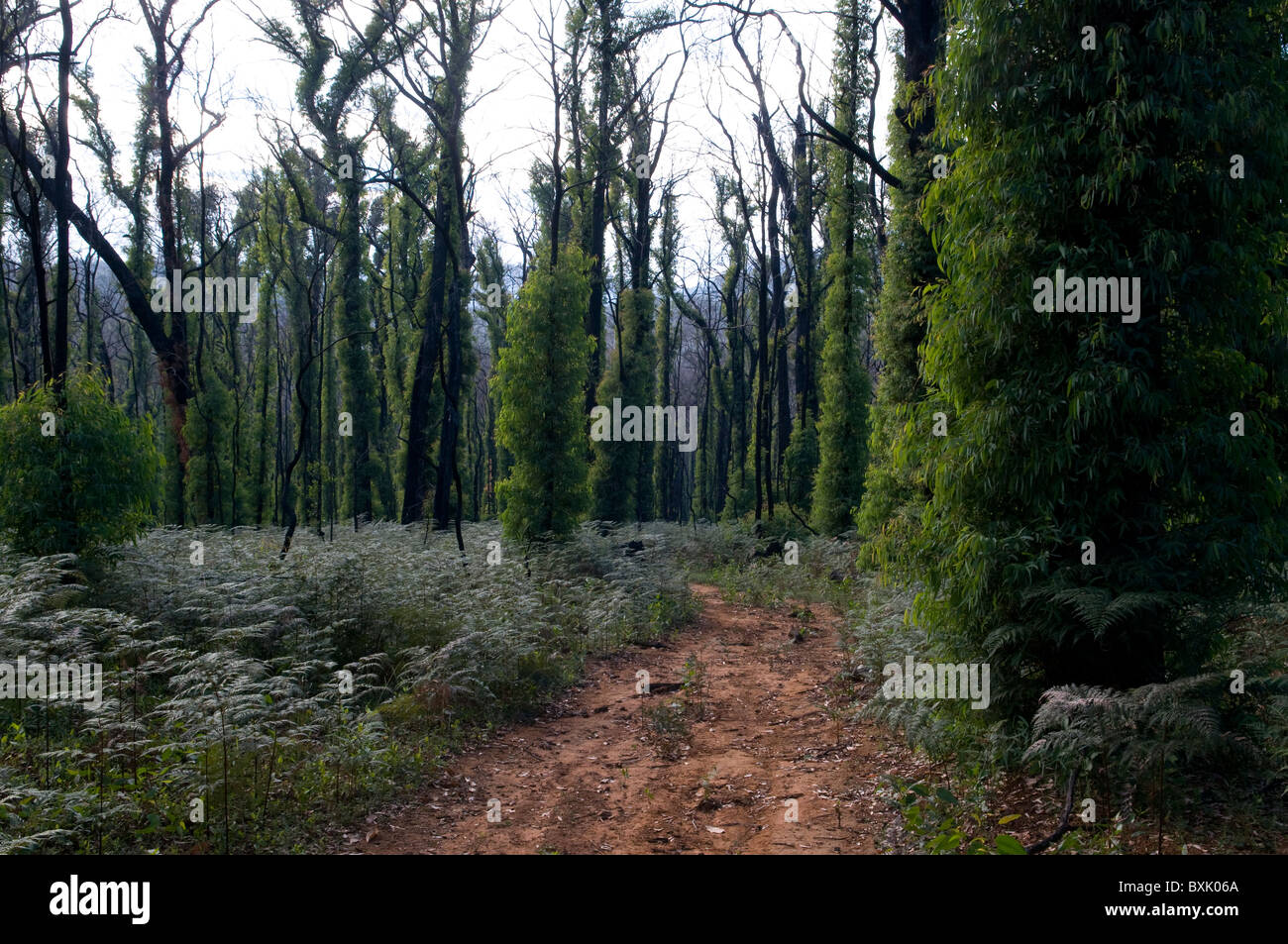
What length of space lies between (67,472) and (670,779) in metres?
8.78

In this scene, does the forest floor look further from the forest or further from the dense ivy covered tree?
the dense ivy covered tree

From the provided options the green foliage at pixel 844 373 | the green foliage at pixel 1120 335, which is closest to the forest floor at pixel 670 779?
the green foliage at pixel 1120 335

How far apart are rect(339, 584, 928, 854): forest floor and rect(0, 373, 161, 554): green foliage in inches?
252

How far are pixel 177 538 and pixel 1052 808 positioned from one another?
15.5 m

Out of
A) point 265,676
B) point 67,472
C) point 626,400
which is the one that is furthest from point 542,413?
point 626,400

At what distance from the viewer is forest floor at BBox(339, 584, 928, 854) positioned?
554 cm

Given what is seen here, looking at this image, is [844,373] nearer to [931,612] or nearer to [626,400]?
[626,400]

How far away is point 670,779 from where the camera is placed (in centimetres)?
683

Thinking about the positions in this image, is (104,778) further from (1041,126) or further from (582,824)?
(1041,126)

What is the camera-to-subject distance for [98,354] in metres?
38.0

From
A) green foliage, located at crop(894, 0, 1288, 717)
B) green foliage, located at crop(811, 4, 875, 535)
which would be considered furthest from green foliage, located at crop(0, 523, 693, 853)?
green foliage, located at crop(811, 4, 875, 535)

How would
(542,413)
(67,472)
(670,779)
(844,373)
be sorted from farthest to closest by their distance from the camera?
(844,373)
(542,413)
(67,472)
(670,779)
